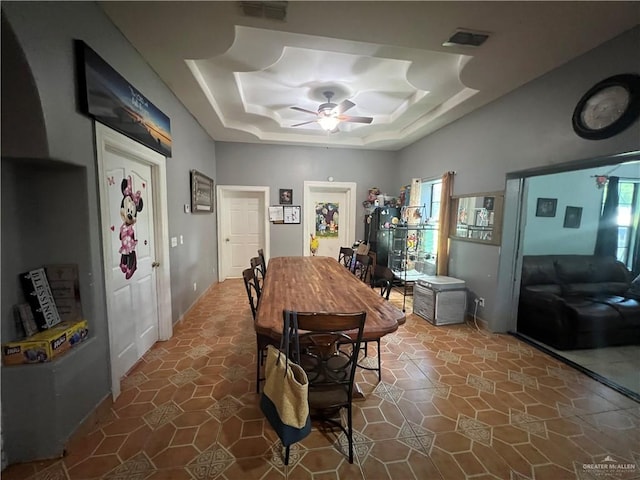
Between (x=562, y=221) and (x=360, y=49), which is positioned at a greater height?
(x=360, y=49)

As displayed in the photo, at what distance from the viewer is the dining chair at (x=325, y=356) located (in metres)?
1.29

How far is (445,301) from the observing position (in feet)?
10.9

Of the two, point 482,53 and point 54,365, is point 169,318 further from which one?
point 482,53

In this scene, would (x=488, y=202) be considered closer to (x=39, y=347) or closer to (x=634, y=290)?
A: (x=634, y=290)

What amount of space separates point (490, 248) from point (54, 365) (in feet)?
13.4

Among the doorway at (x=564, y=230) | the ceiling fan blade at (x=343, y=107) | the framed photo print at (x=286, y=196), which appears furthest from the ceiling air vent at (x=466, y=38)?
the framed photo print at (x=286, y=196)

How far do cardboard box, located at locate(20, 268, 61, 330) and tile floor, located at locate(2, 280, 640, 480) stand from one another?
0.73 m

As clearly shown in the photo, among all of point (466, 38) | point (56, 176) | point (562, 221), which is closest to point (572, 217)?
point (562, 221)

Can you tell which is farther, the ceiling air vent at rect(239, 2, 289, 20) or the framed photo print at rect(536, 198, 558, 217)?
the framed photo print at rect(536, 198, 558, 217)

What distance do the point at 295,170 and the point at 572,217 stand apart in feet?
15.4

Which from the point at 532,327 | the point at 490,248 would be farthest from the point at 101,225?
the point at 532,327

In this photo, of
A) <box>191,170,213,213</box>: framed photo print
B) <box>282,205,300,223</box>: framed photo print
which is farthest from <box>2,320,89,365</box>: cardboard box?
<box>282,205,300,223</box>: framed photo print

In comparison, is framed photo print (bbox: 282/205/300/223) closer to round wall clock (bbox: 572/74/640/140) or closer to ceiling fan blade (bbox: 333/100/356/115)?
ceiling fan blade (bbox: 333/100/356/115)

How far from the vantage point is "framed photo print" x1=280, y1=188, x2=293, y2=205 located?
5359 mm
